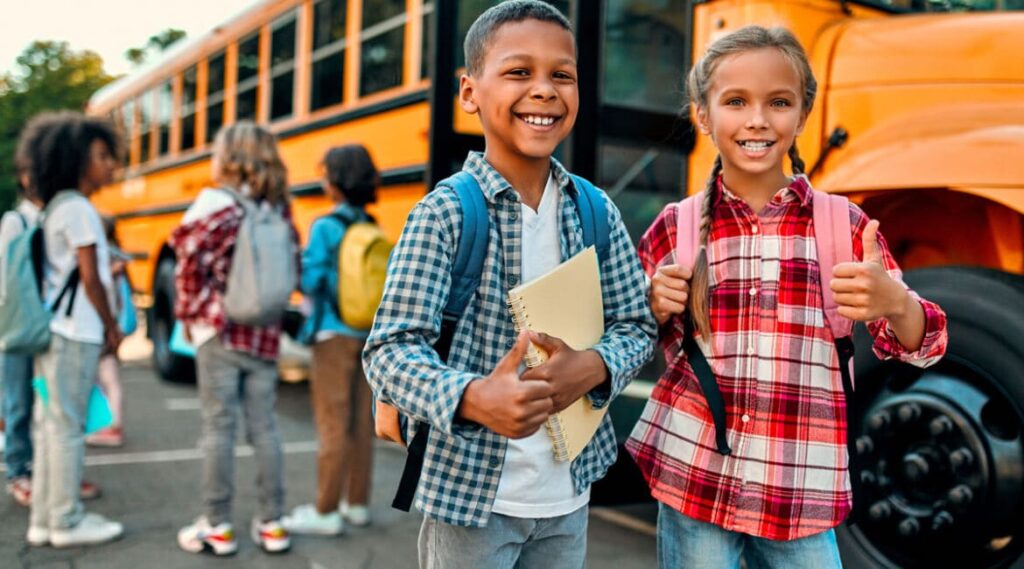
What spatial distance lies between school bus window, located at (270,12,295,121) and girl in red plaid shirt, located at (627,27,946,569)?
4.15 meters

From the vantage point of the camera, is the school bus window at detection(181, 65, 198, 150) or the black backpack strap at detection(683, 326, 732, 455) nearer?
the black backpack strap at detection(683, 326, 732, 455)

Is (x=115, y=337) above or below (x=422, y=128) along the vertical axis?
below

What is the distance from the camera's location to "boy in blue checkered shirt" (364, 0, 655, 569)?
1.23 metres

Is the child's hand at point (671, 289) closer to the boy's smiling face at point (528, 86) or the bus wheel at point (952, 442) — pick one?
→ the boy's smiling face at point (528, 86)

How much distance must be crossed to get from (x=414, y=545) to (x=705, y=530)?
1.84m

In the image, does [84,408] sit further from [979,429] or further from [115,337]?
[979,429]

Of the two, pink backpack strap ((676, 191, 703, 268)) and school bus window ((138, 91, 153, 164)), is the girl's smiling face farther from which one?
school bus window ((138, 91, 153, 164))

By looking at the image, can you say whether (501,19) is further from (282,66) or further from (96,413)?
(282,66)

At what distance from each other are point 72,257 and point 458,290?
2.17 m

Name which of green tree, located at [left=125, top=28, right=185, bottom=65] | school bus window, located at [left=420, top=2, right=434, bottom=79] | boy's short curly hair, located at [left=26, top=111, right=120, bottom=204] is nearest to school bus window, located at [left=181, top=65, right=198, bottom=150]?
school bus window, located at [left=420, top=2, right=434, bottom=79]

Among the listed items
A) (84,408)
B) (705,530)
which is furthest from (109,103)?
(705,530)

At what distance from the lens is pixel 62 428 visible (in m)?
2.95

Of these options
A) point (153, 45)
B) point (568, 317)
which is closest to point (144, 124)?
point (568, 317)

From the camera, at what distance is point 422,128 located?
390 centimetres
